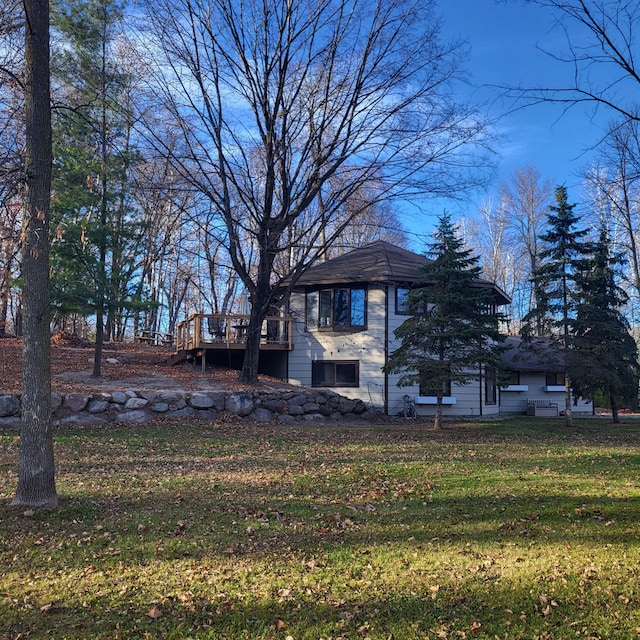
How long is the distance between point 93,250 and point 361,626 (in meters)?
14.5

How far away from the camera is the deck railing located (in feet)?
59.5

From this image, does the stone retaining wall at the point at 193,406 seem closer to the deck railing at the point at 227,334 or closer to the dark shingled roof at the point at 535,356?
the deck railing at the point at 227,334

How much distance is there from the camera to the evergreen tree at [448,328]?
44.8ft

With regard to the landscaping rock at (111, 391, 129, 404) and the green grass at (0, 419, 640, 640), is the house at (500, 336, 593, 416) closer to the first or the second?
the green grass at (0, 419, 640, 640)

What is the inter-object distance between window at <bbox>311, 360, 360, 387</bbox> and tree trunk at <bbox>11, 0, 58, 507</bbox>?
44.1 ft

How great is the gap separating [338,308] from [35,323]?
548 inches

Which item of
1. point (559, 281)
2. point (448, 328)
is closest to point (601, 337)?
point (559, 281)

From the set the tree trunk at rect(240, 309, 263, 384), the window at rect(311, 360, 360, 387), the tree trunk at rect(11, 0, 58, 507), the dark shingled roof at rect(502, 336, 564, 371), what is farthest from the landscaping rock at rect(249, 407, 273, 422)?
the tree trunk at rect(11, 0, 58, 507)

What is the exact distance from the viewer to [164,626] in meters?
3.53

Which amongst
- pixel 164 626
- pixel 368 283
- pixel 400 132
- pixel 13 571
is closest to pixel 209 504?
pixel 13 571

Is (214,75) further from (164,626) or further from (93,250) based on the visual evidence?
(164,626)

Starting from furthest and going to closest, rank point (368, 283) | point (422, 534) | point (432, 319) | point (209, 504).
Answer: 1. point (368, 283)
2. point (432, 319)
3. point (209, 504)
4. point (422, 534)

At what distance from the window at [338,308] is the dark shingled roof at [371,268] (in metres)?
0.51

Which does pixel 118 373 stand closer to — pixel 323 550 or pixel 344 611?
pixel 323 550
